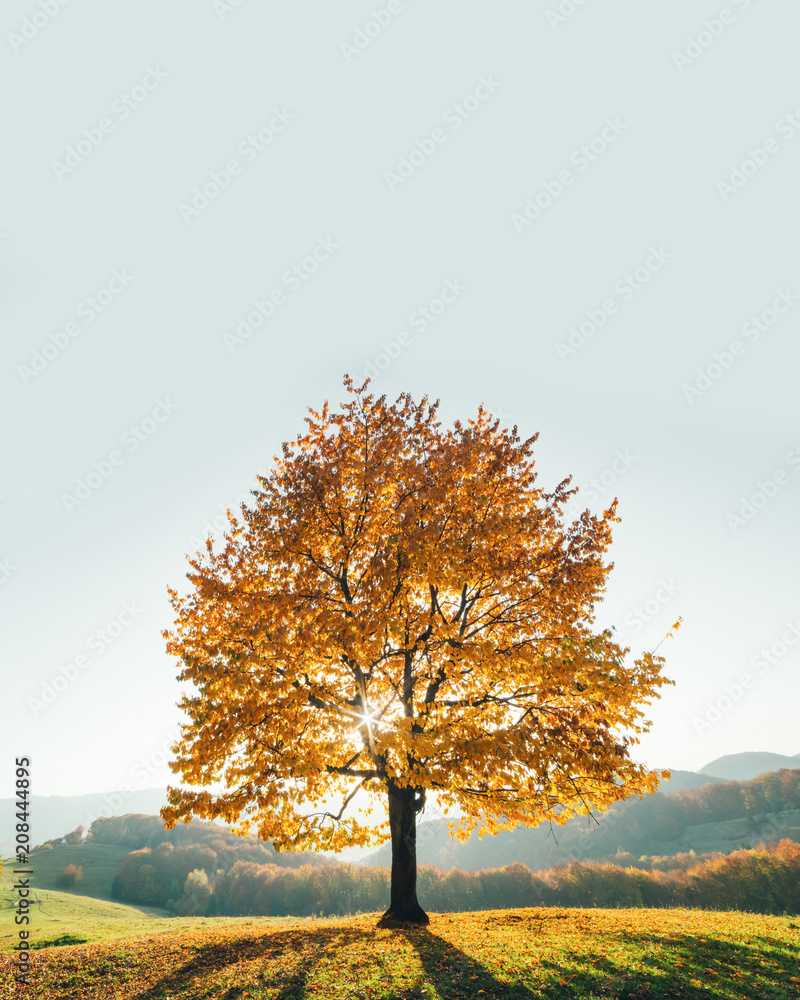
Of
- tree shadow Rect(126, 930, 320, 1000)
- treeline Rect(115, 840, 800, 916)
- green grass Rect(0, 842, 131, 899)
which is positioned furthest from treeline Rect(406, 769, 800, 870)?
tree shadow Rect(126, 930, 320, 1000)

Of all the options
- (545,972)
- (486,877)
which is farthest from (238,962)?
(486,877)

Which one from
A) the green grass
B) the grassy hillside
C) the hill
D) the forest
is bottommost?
the hill

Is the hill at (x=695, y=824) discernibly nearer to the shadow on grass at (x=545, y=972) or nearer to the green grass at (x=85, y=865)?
the green grass at (x=85, y=865)

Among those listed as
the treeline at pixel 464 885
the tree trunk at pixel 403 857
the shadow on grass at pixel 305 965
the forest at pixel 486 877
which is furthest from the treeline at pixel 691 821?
the shadow on grass at pixel 305 965

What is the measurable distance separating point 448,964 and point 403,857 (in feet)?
17.8

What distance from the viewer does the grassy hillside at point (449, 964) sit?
7719 millimetres

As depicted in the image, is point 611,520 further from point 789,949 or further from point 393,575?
point 789,949

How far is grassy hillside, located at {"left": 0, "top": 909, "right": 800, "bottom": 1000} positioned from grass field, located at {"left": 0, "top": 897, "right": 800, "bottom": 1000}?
3 centimetres

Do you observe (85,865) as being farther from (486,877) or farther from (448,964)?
(448,964)

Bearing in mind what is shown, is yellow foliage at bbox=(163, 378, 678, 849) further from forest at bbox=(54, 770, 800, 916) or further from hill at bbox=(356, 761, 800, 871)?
hill at bbox=(356, 761, 800, 871)

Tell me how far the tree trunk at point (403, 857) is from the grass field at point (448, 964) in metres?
0.88

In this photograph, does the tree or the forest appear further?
the forest

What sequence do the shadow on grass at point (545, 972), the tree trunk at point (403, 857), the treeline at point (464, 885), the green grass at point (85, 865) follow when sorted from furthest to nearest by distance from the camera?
the green grass at point (85, 865) < the treeline at point (464, 885) < the tree trunk at point (403, 857) < the shadow on grass at point (545, 972)

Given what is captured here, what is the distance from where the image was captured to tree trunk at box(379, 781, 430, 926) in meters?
13.8
